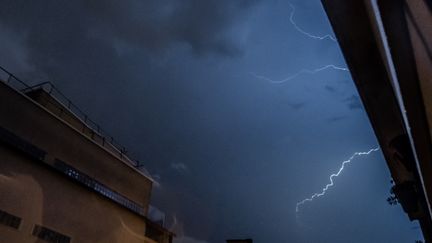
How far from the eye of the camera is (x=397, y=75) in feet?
5.96

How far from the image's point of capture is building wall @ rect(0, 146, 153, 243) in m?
13.0

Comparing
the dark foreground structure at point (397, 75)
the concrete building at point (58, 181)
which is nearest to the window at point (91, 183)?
the concrete building at point (58, 181)

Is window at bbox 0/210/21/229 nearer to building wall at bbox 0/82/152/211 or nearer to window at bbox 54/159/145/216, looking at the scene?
window at bbox 54/159/145/216

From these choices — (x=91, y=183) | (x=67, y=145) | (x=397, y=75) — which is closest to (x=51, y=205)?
(x=67, y=145)

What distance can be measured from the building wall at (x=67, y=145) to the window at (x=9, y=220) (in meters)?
4.32

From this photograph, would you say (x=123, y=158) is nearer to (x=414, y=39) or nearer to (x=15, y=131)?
(x=15, y=131)

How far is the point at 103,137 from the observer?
23312 mm

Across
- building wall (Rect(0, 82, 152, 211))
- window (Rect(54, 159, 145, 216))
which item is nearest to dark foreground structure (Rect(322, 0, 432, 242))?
window (Rect(54, 159, 145, 216))

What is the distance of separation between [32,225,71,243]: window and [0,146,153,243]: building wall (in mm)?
165

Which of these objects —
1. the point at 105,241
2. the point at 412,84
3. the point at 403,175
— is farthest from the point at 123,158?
the point at 412,84

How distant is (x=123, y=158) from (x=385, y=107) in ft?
75.8

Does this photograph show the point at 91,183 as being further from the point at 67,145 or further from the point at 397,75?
the point at 397,75

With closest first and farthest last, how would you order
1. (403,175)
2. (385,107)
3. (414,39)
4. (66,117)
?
(414,39) < (385,107) < (403,175) < (66,117)

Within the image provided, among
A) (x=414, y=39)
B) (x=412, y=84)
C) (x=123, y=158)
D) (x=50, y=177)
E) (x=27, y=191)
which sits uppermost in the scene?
(x=123, y=158)
